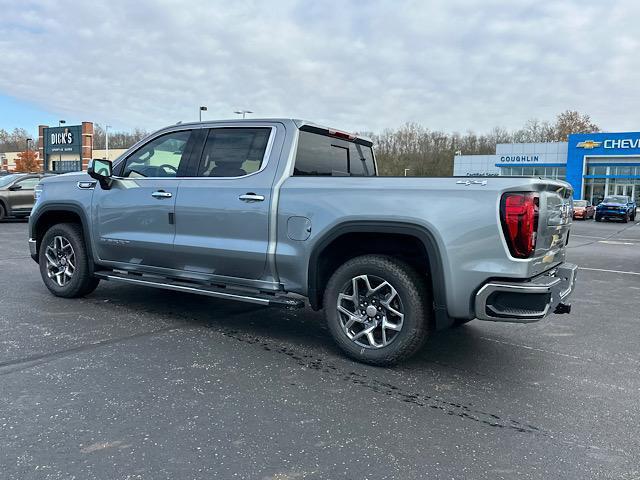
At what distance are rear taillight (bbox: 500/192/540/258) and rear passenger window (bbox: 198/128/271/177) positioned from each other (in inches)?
85.4

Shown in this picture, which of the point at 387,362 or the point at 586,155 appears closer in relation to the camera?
the point at 387,362

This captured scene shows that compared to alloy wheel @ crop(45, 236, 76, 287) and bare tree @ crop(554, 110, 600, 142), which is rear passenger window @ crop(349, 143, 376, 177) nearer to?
alloy wheel @ crop(45, 236, 76, 287)

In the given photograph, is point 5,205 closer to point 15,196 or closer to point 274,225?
point 15,196

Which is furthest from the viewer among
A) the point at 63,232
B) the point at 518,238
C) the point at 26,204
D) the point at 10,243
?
the point at 26,204

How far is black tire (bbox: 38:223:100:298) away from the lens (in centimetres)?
588

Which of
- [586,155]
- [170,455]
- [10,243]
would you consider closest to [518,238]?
[170,455]

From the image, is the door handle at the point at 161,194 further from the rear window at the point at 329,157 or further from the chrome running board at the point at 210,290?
the rear window at the point at 329,157

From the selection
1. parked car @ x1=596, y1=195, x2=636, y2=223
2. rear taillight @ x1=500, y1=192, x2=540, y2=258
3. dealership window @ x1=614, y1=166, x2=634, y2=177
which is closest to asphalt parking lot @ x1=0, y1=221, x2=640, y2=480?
rear taillight @ x1=500, y1=192, x2=540, y2=258

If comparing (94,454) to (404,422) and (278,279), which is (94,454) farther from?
(278,279)

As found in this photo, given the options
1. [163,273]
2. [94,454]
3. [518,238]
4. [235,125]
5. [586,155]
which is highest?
[586,155]

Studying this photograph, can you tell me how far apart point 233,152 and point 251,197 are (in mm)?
634

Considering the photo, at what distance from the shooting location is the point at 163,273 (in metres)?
5.27

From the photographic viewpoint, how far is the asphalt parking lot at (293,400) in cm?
272

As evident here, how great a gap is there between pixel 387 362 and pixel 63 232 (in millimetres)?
4040
